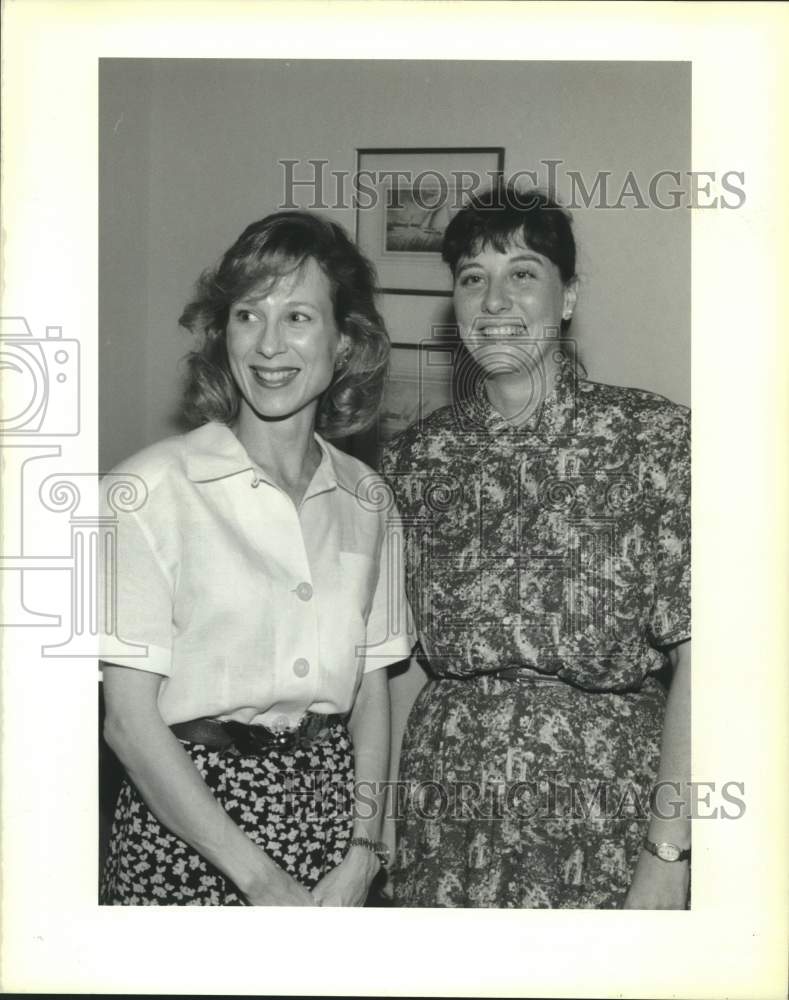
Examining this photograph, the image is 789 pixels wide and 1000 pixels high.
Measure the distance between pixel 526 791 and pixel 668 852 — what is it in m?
0.26

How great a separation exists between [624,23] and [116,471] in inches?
44.3

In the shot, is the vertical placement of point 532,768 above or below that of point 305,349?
below

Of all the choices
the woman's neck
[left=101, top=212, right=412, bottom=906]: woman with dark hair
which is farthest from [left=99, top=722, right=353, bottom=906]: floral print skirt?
the woman's neck

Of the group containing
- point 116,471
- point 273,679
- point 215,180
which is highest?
point 215,180

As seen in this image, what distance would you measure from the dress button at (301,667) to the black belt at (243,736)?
0.23 feet

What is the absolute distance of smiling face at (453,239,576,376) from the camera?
1.86m

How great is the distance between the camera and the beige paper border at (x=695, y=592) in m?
1.86

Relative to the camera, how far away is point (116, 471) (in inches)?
73.6

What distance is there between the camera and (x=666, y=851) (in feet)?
6.22

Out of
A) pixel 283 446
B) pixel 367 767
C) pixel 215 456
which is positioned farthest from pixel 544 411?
pixel 367 767

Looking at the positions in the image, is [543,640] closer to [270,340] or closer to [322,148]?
[270,340]

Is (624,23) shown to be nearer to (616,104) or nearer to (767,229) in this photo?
(616,104)

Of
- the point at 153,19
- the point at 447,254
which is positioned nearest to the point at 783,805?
the point at 447,254

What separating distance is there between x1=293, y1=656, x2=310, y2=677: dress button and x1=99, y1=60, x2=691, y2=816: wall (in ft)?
0.53
